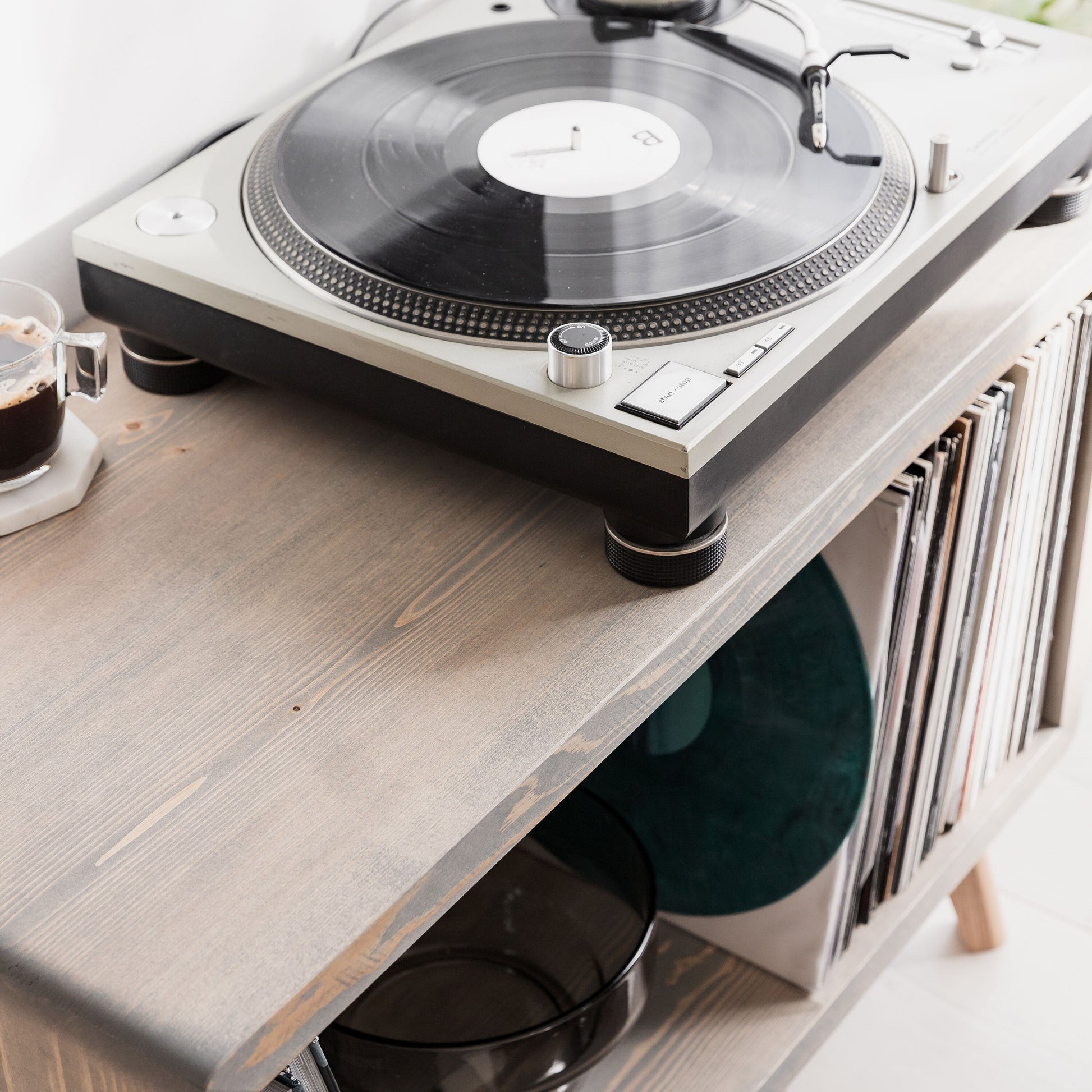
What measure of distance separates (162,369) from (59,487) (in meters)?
0.12

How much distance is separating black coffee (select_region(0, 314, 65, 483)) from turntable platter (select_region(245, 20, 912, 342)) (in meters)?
0.15

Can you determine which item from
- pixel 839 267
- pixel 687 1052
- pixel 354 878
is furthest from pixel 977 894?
pixel 354 878

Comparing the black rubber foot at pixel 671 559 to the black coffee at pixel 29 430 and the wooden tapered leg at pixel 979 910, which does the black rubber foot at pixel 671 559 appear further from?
the wooden tapered leg at pixel 979 910

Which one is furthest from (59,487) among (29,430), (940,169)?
(940,169)

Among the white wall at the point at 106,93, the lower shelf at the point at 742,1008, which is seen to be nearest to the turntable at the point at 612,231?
the white wall at the point at 106,93

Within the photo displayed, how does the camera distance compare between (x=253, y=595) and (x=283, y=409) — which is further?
(x=283, y=409)

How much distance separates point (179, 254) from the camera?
30.7 inches

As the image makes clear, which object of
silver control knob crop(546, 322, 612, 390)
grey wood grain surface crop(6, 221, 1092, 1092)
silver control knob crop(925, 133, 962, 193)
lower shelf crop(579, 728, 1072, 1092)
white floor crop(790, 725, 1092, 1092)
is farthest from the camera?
white floor crop(790, 725, 1092, 1092)

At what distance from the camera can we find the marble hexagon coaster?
76cm

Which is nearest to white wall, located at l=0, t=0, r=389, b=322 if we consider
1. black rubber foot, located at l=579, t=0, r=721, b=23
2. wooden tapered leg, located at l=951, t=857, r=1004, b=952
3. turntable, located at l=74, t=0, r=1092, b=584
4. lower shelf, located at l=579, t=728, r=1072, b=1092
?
turntable, located at l=74, t=0, r=1092, b=584

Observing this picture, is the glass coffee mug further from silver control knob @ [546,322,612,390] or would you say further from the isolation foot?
silver control knob @ [546,322,612,390]

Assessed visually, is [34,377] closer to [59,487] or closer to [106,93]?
[59,487]

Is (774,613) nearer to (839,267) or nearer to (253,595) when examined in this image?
(839,267)

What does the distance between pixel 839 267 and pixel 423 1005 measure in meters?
0.72
